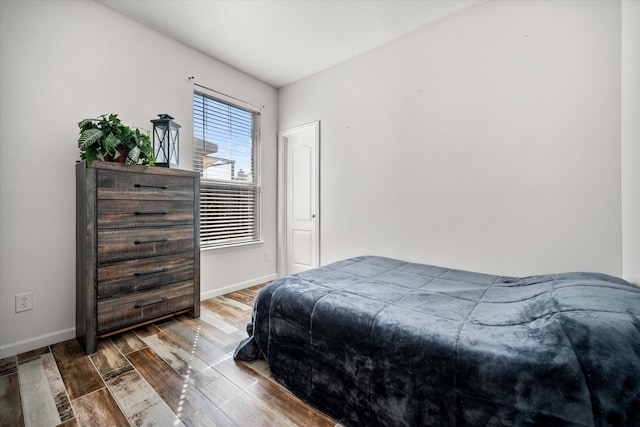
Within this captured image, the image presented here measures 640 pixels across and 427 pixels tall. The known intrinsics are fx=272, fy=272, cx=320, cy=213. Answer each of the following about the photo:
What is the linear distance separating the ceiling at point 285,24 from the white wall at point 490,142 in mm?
177

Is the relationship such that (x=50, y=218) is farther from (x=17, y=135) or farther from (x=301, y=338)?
(x=301, y=338)

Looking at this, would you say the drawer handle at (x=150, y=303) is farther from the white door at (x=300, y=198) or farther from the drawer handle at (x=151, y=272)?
the white door at (x=300, y=198)

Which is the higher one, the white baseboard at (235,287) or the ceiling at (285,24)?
the ceiling at (285,24)

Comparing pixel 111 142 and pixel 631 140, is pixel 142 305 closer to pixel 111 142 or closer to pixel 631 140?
pixel 111 142

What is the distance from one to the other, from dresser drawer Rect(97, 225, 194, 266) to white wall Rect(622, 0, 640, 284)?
3005mm

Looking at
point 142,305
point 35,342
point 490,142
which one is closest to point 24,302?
point 35,342

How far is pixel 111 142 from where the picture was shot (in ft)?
6.30

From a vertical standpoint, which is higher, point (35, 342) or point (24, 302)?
point (24, 302)

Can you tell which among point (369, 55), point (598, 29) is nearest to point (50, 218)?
point (369, 55)

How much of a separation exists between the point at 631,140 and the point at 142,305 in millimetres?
3397

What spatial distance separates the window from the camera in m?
3.01

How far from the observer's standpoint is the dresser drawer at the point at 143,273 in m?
1.93

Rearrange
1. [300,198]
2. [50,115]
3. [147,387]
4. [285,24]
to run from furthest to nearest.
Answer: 1. [300,198]
2. [285,24]
3. [50,115]
4. [147,387]

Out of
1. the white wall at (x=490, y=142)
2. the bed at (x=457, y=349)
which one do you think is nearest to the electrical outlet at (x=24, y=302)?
the bed at (x=457, y=349)
